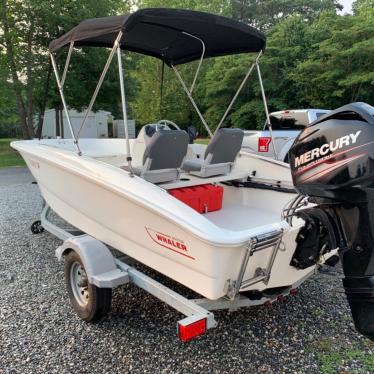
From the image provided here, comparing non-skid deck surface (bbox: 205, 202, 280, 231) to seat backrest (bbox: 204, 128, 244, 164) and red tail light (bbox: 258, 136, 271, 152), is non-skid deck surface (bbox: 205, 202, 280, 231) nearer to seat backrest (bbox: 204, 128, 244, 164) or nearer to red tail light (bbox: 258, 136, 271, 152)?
seat backrest (bbox: 204, 128, 244, 164)

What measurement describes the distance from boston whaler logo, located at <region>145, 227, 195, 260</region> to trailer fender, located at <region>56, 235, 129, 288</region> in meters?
0.43

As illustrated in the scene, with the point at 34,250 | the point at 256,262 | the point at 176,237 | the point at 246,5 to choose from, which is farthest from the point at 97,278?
the point at 246,5

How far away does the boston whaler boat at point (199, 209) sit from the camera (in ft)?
5.84

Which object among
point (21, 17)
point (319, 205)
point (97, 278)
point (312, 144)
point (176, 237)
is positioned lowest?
point (97, 278)

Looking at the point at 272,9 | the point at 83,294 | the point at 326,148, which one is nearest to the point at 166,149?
the point at 83,294

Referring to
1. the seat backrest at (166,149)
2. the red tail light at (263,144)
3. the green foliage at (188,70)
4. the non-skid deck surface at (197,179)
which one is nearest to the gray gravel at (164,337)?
the non-skid deck surface at (197,179)

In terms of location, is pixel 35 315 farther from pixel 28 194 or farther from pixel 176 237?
pixel 28 194

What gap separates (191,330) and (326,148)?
123cm

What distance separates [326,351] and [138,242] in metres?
1.54

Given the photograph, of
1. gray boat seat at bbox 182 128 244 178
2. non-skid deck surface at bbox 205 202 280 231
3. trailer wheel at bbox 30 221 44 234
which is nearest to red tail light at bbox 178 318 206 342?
non-skid deck surface at bbox 205 202 280 231

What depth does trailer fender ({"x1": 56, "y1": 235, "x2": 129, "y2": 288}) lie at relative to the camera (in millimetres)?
2738

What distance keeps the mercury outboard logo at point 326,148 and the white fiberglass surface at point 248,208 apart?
1.54 metres

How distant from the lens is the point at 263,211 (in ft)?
12.5

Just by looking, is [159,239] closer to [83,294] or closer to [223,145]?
[83,294]
